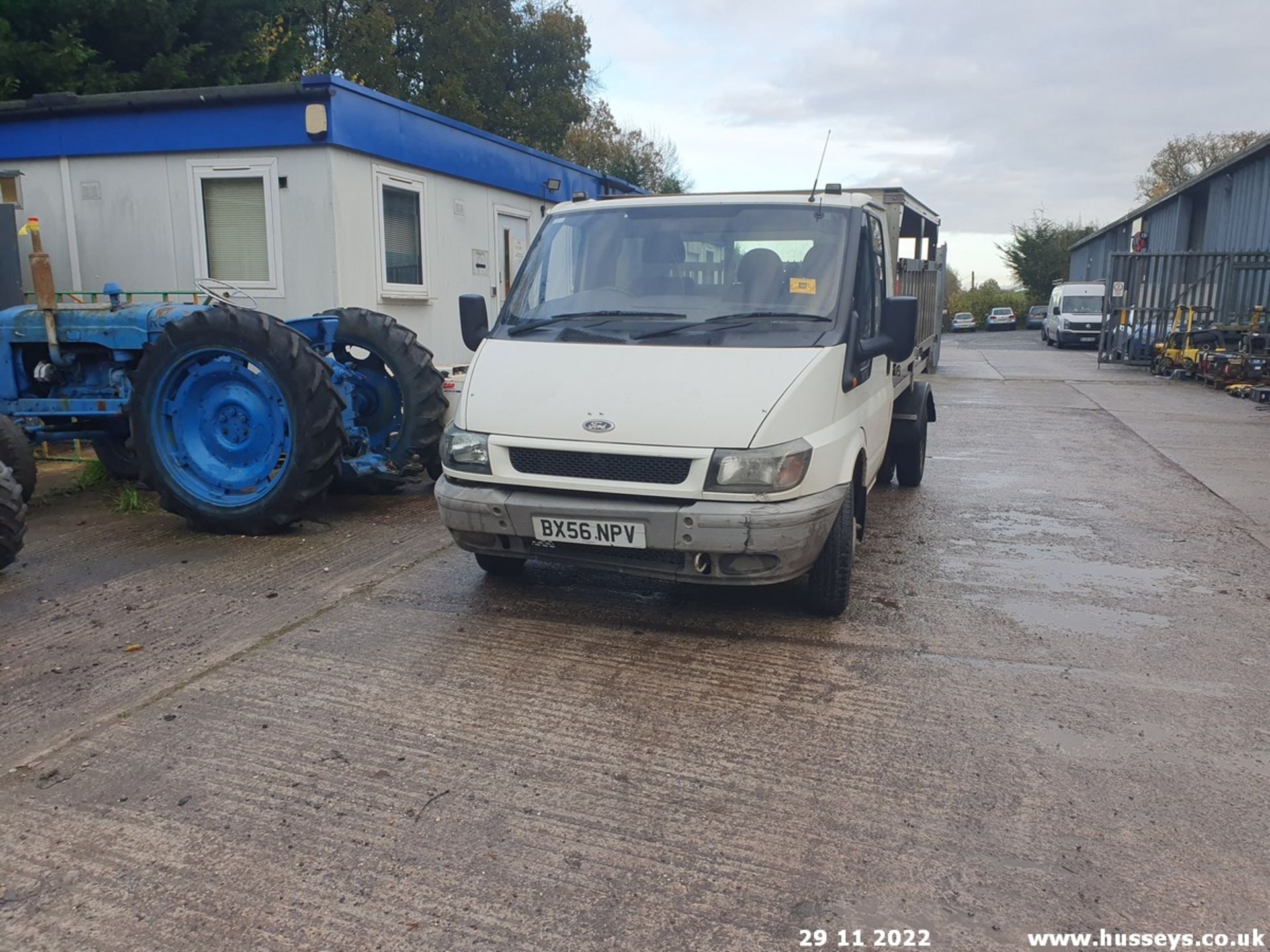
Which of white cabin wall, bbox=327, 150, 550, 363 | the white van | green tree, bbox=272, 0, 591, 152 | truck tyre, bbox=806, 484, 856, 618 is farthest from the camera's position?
the white van

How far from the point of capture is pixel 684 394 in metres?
4.48

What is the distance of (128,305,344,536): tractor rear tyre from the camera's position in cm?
619

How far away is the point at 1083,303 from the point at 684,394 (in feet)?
114

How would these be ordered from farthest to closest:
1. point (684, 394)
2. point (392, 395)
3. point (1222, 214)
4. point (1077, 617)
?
point (1222, 214) → point (392, 395) → point (1077, 617) → point (684, 394)

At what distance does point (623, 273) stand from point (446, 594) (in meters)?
2.01

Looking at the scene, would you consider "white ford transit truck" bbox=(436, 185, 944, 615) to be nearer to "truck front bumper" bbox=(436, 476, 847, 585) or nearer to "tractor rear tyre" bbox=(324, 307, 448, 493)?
"truck front bumper" bbox=(436, 476, 847, 585)

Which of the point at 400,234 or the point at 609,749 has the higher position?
the point at 400,234

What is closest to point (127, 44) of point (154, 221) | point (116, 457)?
point (154, 221)

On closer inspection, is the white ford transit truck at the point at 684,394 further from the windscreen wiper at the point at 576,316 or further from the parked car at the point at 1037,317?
the parked car at the point at 1037,317

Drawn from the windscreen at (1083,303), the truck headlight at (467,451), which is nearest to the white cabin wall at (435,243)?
the truck headlight at (467,451)

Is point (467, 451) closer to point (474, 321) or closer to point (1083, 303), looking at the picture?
point (474, 321)

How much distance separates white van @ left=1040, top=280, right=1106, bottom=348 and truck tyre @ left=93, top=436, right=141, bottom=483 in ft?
107

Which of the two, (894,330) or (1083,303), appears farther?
(1083,303)
